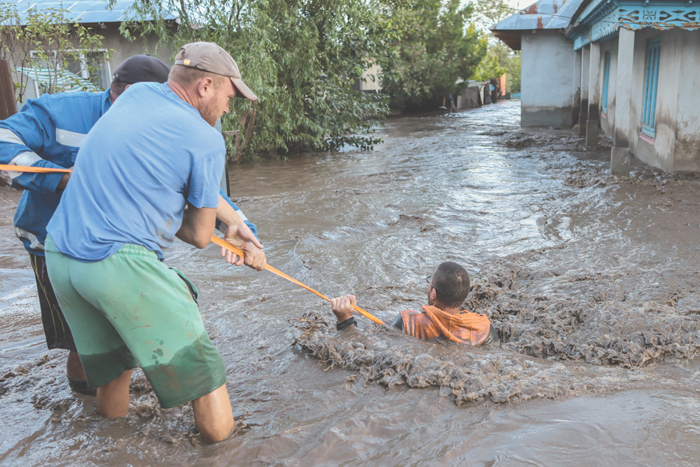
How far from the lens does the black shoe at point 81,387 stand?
10.4 feet

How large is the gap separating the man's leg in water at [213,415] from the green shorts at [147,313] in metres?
0.06

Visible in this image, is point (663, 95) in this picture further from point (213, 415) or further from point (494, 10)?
point (494, 10)

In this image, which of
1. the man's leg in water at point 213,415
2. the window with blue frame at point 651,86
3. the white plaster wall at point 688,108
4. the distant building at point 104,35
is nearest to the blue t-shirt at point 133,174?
the man's leg in water at point 213,415

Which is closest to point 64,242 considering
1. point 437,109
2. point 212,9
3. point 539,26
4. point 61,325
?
point 61,325

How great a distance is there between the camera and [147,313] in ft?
7.36

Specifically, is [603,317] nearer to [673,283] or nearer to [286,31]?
[673,283]

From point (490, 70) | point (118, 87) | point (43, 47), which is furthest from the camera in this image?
point (490, 70)

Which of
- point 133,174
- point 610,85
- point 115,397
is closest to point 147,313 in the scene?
point 133,174

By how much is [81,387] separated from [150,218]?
4.78 ft

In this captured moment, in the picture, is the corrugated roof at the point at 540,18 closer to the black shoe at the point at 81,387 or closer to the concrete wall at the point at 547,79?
the concrete wall at the point at 547,79

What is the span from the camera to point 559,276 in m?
5.12

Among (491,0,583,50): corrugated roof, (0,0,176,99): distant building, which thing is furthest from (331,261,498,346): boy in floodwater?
(491,0,583,50): corrugated roof

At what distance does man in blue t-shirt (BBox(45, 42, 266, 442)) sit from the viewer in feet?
7.23

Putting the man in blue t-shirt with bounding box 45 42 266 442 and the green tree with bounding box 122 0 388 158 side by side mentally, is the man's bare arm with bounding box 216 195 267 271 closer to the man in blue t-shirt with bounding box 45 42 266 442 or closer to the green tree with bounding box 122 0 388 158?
the man in blue t-shirt with bounding box 45 42 266 442
